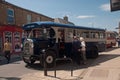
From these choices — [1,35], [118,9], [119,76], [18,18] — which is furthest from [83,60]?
[18,18]

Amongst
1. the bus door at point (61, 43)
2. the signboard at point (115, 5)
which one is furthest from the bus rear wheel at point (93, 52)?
the signboard at point (115, 5)

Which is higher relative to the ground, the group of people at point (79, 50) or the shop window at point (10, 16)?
the shop window at point (10, 16)

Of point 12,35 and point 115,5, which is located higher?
point 115,5

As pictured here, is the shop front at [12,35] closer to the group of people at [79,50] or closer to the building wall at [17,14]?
the building wall at [17,14]

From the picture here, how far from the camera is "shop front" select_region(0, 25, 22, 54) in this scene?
31.8 metres

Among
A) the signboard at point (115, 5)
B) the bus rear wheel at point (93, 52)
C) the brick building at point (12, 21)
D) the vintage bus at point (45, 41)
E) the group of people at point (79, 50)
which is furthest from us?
the brick building at point (12, 21)

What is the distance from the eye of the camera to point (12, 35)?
1351 inches

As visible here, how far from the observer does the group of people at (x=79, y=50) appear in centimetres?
1791

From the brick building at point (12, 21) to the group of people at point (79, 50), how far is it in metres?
15.1

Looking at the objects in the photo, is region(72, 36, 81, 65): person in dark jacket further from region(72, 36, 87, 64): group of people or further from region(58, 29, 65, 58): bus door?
region(58, 29, 65, 58): bus door

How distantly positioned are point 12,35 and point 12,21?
179 cm

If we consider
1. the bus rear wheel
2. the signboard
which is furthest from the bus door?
the signboard

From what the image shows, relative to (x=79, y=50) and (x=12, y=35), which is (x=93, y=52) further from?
(x=12, y=35)

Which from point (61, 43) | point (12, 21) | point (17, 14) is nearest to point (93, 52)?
point (61, 43)
